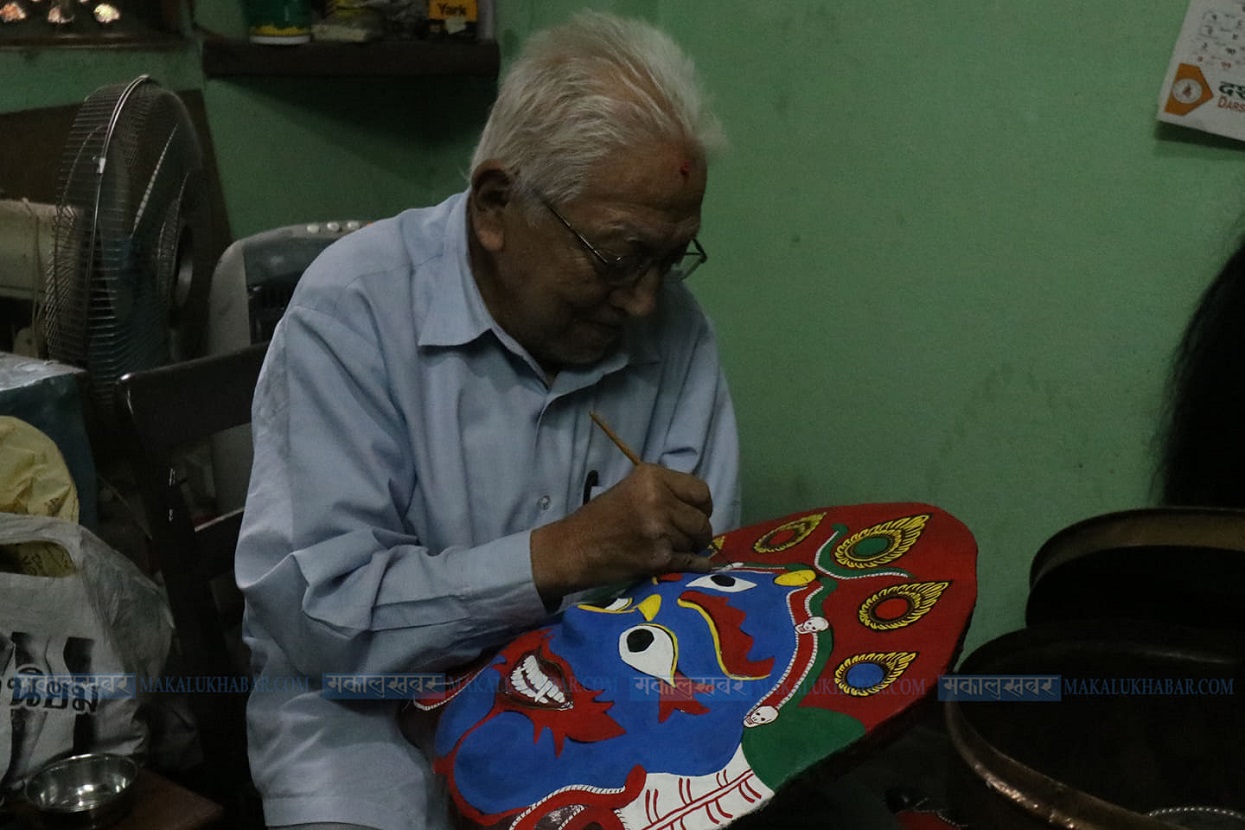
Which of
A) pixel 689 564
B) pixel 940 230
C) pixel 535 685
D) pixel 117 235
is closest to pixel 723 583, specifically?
pixel 689 564

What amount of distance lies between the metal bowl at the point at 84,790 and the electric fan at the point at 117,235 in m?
0.60

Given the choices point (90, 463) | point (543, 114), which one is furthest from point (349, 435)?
point (90, 463)

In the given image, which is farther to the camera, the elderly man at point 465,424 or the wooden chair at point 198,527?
the wooden chair at point 198,527

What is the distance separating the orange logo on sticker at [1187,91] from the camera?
5.10 ft

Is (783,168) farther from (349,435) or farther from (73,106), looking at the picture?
(73,106)

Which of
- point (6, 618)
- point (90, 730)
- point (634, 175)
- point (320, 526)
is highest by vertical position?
point (634, 175)

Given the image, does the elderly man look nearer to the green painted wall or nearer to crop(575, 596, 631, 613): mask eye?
crop(575, 596, 631, 613): mask eye

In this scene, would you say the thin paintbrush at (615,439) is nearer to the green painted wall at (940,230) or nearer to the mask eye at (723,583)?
the mask eye at (723,583)

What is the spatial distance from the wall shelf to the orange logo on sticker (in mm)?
1448

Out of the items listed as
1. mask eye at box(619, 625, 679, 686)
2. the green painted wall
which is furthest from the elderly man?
the green painted wall

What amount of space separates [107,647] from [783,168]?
1.45 metres

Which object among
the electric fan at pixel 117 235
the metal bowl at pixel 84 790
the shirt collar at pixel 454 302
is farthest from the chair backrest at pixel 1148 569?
the electric fan at pixel 117 235

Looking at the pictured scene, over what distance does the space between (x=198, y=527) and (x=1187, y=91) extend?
1.55 metres

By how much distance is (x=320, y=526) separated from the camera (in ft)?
3.71
